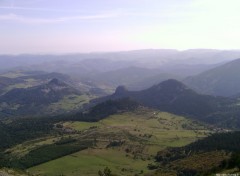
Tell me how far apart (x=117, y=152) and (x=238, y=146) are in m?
56.9

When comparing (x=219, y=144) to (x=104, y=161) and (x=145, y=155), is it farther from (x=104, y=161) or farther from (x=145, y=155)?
(x=104, y=161)

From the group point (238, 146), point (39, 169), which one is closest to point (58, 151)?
point (39, 169)

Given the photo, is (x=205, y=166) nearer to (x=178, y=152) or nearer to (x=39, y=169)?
(x=178, y=152)

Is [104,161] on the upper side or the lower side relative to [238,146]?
lower

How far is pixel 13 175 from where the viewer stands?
110 meters

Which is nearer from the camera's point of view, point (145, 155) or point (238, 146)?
point (238, 146)

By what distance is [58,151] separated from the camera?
592 feet

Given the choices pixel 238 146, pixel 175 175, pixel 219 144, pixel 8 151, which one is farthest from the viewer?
pixel 8 151

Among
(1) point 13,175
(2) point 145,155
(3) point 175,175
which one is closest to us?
(1) point 13,175

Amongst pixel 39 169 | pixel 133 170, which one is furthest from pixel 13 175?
pixel 133 170

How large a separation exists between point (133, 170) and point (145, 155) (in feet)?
79.3

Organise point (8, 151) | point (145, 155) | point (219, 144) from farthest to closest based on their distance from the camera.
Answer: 1. point (8, 151)
2. point (145, 155)
3. point (219, 144)

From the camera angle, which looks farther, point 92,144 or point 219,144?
point 92,144

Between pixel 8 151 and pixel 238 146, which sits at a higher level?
pixel 238 146
